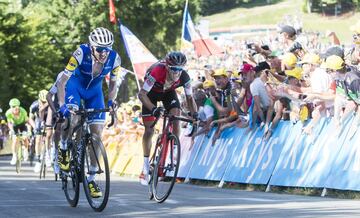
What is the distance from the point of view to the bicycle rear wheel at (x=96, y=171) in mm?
11812

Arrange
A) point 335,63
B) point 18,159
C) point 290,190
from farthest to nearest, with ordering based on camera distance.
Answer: point 18,159 → point 290,190 → point 335,63

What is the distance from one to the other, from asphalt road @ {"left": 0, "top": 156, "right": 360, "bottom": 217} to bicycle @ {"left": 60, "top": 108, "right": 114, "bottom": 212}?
6.2 inches

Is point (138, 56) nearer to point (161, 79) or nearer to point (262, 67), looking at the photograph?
point (262, 67)

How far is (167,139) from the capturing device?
13852 millimetres

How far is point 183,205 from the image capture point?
41.9ft

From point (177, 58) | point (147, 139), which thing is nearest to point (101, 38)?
point (177, 58)

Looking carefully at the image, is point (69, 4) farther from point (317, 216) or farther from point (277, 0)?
point (277, 0)

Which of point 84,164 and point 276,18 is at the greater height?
point 84,164

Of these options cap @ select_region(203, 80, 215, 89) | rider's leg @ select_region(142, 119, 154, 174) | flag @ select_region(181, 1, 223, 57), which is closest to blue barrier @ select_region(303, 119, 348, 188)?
rider's leg @ select_region(142, 119, 154, 174)

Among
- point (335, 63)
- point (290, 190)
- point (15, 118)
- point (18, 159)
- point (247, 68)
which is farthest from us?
point (15, 118)

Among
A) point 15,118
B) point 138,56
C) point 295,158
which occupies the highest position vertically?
point 295,158

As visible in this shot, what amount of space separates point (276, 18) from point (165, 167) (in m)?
144

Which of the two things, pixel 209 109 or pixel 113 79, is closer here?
pixel 113 79

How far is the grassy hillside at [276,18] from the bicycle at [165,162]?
350ft
